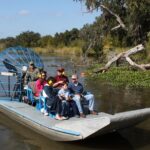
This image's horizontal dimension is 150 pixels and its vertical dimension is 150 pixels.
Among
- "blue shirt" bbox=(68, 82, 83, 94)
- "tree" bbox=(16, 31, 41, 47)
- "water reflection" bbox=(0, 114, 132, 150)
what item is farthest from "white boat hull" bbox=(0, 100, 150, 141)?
"tree" bbox=(16, 31, 41, 47)

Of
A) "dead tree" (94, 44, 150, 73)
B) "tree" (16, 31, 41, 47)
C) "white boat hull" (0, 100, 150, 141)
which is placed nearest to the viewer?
"white boat hull" (0, 100, 150, 141)

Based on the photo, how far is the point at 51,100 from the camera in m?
11.5

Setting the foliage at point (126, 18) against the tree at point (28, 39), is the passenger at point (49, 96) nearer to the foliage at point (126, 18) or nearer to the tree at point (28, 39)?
the foliage at point (126, 18)

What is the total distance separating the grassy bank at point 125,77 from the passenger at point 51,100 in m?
10.7

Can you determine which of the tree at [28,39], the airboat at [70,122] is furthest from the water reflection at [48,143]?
the tree at [28,39]

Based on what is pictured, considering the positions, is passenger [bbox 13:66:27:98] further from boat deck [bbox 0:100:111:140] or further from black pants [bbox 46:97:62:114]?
black pants [bbox 46:97:62:114]

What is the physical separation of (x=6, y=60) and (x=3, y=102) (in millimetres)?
2949

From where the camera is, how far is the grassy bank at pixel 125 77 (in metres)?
22.6

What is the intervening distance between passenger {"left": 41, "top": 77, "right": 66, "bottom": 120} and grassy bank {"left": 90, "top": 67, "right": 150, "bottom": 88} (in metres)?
10.7

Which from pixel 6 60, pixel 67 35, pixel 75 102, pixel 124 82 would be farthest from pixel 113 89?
pixel 67 35

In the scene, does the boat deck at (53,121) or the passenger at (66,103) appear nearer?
the boat deck at (53,121)

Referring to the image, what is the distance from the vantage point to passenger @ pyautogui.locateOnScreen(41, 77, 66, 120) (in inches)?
444

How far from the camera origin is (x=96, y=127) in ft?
32.2

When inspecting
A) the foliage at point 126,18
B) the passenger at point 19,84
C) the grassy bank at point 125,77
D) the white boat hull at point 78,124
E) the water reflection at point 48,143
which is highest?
the foliage at point 126,18
